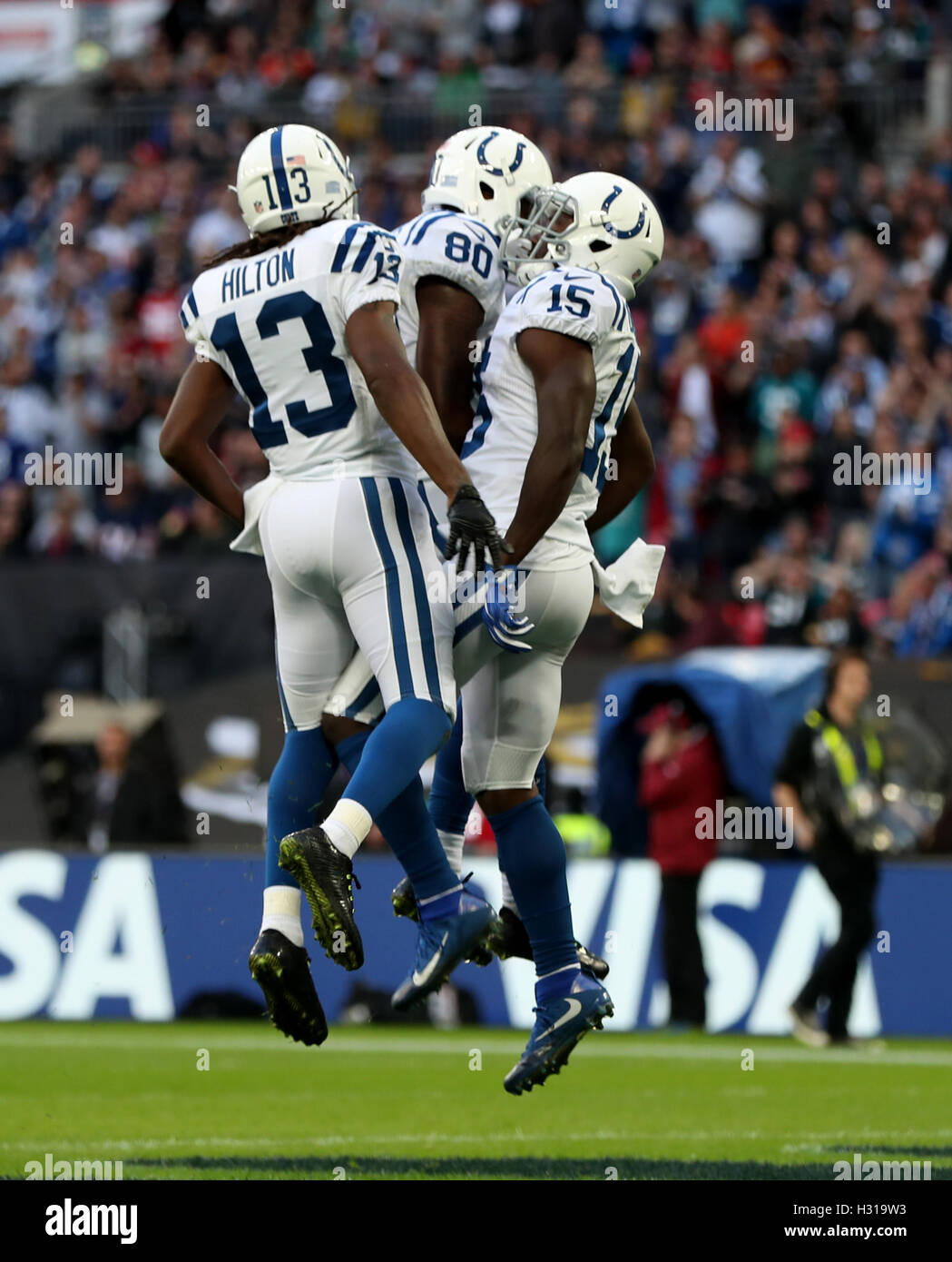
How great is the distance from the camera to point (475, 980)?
14.9 metres

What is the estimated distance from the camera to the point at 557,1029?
7.68 m

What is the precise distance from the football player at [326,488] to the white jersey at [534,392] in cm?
27

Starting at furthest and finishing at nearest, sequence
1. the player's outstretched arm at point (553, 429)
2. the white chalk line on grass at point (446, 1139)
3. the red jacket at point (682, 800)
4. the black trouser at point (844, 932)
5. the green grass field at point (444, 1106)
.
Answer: the red jacket at point (682, 800) < the black trouser at point (844, 932) < the white chalk line on grass at point (446, 1139) < the green grass field at point (444, 1106) < the player's outstretched arm at point (553, 429)

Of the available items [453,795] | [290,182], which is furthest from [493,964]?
[290,182]

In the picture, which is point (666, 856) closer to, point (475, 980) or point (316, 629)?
point (475, 980)

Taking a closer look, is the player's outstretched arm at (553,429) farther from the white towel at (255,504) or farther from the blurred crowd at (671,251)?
the blurred crowd at (671,251)

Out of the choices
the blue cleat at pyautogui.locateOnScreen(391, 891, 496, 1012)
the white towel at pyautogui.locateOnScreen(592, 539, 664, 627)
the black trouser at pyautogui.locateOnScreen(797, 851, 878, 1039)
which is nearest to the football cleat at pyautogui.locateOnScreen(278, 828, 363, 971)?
the blue cleat at pyautogui.locateOnScreen(391, 891, 496, 1012)

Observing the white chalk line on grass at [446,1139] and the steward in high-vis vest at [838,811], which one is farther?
the steward in high-vis vest at [838,811]

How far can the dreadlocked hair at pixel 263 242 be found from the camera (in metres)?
7.50

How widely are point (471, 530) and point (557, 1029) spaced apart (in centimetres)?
181

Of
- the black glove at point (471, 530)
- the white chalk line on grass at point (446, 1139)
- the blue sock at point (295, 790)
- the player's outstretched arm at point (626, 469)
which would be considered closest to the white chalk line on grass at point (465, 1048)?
the white chalk line on grass at point (446, 1139)

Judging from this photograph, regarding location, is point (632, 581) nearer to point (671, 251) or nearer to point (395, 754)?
point (395, 754)

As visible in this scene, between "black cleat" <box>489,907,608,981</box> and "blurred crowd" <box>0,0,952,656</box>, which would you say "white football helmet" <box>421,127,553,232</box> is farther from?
"blurred crowd" <box>0,0,952,656</box>
